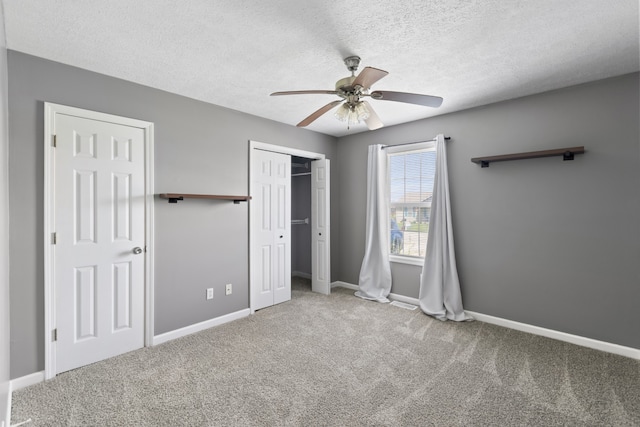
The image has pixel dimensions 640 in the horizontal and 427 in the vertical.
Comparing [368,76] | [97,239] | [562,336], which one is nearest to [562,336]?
[562,336]

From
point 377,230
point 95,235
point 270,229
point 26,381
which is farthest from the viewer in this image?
point 377,230

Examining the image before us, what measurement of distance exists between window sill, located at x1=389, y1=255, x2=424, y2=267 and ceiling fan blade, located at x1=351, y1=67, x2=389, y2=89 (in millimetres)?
2677

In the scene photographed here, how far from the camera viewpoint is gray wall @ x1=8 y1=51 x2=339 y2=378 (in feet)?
7.38

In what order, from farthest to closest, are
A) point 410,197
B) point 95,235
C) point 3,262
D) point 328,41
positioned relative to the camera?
point 410,197 → point 95,235 → point 328,41 → point 3,262

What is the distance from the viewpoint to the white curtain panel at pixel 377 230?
14.2ft

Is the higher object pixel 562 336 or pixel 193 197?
pixel 193 197

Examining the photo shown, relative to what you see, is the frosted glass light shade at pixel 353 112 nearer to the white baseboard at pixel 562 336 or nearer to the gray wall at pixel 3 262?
the gray wall at pixel 3 262

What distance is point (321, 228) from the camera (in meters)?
4.65

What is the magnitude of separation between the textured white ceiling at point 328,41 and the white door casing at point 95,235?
0.55 m

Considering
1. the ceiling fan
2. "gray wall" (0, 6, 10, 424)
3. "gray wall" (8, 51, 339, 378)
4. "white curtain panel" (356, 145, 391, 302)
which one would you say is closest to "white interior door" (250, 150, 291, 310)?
"gray wall" (8, 51, 339, 378)

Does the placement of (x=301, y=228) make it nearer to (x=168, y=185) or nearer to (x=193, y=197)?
(x=193, y=197)

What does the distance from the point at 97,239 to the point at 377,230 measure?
3243 millimetres

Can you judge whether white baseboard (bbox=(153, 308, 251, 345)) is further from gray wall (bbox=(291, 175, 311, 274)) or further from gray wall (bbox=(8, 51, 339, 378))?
gray wall (bbox=(291, 175, 311, 274))

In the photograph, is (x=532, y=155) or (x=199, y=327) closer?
(x=532, y=155)
